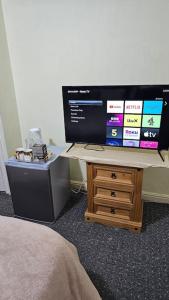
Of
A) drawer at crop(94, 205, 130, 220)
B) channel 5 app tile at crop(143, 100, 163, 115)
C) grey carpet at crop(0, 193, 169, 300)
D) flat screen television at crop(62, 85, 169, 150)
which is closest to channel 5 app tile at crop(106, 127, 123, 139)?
flat screen television at crop(62, 85, 169, 150)

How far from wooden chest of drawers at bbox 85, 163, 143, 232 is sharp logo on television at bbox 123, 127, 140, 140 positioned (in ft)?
0.96

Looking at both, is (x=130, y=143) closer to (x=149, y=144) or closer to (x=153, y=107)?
(x=149, y=144)

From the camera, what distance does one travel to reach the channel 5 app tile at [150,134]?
1808mm

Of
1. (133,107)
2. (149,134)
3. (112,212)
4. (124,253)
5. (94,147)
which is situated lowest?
(124,253)

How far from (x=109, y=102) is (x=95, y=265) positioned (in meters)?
1.32

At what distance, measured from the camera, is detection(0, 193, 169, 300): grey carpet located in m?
1.47

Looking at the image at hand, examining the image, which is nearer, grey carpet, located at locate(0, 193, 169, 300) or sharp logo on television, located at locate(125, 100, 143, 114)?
grey carpet, located at locate(0, 193, 169, 300)

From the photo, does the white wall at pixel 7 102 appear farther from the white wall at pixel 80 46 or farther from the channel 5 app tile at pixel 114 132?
the channel 5 app tile at pixel 114 132

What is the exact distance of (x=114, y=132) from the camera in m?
1.93

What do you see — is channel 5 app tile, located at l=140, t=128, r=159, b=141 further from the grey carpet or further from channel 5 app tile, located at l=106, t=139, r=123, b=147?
the grey carpet

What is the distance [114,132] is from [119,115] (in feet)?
0.55

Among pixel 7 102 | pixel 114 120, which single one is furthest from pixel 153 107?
pixel 7 102

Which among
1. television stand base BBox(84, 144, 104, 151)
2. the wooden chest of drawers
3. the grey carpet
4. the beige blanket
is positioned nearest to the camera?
the beige blanket

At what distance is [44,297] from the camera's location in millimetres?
820
